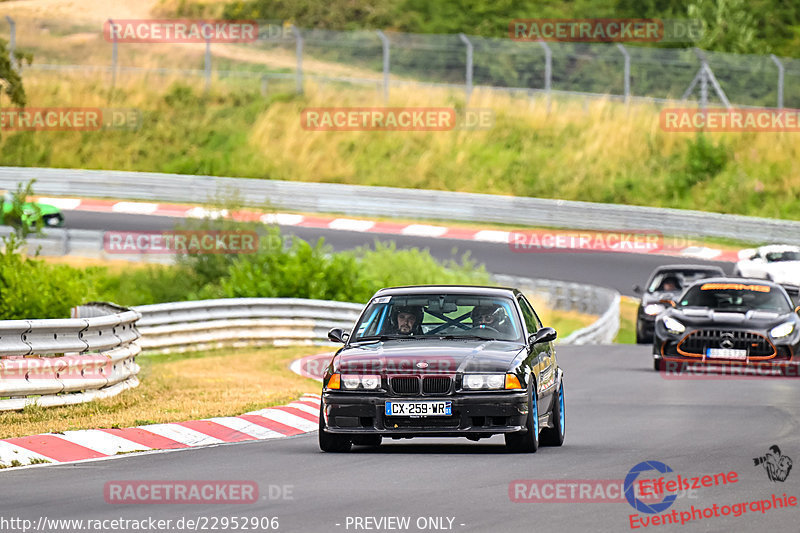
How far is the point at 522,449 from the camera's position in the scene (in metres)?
12.1

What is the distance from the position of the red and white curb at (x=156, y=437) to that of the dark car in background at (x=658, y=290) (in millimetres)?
11954

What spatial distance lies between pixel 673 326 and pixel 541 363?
8.68m

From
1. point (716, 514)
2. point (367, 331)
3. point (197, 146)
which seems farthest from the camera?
point (197, 146)

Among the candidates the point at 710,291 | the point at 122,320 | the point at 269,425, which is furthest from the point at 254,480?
the point at 710,291

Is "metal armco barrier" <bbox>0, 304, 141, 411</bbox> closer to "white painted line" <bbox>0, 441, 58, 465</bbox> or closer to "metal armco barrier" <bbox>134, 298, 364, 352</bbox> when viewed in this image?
"white painted line" <bbox>0, 441, 58, 465</bbox>

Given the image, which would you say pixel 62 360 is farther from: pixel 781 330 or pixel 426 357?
pixel 781 330

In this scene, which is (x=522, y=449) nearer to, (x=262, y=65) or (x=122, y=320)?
(x=122, y=320)

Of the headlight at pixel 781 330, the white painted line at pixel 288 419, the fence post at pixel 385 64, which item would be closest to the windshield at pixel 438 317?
the white painted line at pixel 288 419

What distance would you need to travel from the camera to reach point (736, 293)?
2209cm

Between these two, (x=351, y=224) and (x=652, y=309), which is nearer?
(x=652, y=309)

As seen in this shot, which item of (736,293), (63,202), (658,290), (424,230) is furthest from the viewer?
(63,202)

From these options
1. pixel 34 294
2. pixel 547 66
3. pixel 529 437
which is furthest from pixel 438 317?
pixel 547 66

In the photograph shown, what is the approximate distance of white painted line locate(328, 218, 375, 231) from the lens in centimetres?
4416

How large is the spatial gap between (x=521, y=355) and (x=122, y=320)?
16.1ft
